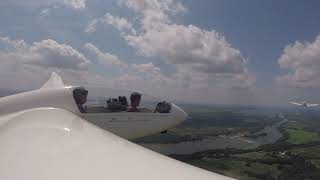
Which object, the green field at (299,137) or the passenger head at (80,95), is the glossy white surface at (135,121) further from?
→ the green field at (299,137)

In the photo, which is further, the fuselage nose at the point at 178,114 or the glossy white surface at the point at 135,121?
the fuselage nose at the point at 178,114

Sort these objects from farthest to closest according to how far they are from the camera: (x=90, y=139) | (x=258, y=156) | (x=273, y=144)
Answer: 1. (x=273, y=144)
2. (x=258, y=156)
3. (x=90, y=139)

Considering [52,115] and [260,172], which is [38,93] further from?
[260,172]

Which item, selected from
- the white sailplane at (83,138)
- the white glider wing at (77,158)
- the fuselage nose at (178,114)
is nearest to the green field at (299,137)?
the fuselage nose at (178,114)

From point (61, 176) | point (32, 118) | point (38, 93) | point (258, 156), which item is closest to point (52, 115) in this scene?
point (32, 118)

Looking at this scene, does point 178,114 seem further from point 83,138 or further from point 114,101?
point 83,138

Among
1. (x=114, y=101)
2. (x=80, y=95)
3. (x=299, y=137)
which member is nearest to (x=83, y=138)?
(x=80, y=95)

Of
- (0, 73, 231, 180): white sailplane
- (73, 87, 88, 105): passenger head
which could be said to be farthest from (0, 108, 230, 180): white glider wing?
(73, 87, 88, 105): passenger head
